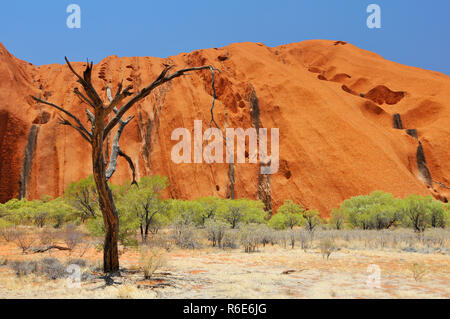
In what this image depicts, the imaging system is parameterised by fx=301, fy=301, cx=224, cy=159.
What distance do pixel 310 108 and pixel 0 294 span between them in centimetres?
3615

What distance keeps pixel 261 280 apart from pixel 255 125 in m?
32.2

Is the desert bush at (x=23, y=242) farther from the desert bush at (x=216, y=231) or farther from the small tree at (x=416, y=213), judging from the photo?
the small tree at (x=416, y=213)

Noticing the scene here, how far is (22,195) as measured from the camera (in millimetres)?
33062

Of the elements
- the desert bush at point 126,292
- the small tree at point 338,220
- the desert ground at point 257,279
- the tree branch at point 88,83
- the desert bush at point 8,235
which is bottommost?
the small tree at point 338,220

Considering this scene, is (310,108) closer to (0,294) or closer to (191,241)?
(191,241)

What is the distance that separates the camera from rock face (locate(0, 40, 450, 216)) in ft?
104

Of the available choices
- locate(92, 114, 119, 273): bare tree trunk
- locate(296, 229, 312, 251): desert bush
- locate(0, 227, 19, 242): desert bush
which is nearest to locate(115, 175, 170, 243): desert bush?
locate(0, 227, 19, 242): desert bush

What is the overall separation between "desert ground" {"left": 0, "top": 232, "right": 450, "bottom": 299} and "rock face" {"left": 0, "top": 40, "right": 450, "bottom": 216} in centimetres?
2082

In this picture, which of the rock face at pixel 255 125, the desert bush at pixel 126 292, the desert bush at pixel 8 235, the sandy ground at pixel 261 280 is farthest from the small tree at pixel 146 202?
the rock face at pixel 255 125

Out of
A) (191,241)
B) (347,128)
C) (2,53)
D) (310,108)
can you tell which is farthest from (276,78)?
(2,53)

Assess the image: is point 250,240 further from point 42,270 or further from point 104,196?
point 42,270

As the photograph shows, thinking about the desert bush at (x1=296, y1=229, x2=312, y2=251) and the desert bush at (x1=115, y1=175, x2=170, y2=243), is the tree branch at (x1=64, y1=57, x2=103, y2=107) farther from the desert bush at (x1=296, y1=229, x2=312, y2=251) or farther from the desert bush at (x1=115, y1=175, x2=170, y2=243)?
the desert bush at (x1=296, y1=229, x2=312, y2=251)

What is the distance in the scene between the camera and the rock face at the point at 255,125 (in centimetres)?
3162

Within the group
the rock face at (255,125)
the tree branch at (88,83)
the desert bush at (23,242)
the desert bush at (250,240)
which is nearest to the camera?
the tree branch at (88,83)
